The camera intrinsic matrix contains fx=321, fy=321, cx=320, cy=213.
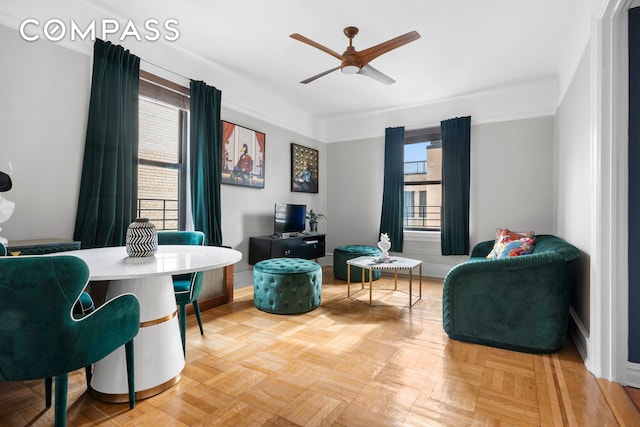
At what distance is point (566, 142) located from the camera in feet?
11.2

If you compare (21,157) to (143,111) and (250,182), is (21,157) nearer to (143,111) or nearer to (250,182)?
(143,111)

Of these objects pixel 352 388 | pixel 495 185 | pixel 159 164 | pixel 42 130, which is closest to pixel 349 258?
pixel 495 185

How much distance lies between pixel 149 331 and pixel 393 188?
4342 millimetres

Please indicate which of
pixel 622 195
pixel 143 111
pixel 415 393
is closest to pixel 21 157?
pixel 143 111

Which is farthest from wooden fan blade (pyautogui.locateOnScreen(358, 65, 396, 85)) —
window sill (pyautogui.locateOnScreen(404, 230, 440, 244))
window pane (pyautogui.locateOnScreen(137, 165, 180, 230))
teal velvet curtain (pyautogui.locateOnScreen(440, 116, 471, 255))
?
window sill (pyautogui.locateOnScreen(404, 230, 440, 244))

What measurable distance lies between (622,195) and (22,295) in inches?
121

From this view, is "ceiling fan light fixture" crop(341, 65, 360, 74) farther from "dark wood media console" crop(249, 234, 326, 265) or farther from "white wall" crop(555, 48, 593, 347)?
"dark wood media console" crop(249, 234, 326, 265)

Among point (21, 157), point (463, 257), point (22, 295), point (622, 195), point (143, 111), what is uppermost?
point (143, 111)

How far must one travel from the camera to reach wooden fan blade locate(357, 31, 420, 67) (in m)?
2.48

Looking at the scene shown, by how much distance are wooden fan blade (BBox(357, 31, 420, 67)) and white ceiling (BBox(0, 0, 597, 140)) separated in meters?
0.37

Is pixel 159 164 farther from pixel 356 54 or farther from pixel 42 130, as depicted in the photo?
pixel 356 54

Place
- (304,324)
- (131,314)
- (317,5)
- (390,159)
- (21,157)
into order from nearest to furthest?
(131,314) < (21,157) < (317,5) < (304,324) < (390,159)

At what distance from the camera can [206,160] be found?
3834 mm

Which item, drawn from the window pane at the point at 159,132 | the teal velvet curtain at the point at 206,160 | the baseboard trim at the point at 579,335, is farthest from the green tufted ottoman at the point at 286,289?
the baseboard trim at the point at 579,335
